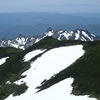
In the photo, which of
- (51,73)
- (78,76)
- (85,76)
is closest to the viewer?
(85,76)

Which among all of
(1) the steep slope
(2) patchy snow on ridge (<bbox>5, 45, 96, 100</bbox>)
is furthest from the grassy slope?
(2) patchy snow on ridge (<bbox>5, 45, 96, 100</bbox>)

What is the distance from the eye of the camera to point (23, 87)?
68.1m

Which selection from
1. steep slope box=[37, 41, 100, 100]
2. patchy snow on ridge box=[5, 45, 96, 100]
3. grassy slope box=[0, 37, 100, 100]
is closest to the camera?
steep slope box=[37, 41, 100, 100]

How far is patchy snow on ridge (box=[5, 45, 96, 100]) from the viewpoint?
5193 cm

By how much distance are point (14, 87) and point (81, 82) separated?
77.8ft

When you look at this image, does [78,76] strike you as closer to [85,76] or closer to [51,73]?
[85,76]

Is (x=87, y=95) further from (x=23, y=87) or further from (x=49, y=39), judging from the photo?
(x=49, y=39)

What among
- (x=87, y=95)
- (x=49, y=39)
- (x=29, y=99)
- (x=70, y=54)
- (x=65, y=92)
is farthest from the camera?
(x=49, y=39)

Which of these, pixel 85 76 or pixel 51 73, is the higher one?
pixel 51 73

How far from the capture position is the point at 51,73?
69750mm

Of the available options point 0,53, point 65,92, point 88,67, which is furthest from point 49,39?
point 65,92

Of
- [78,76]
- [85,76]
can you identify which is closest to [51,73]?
[78,76]

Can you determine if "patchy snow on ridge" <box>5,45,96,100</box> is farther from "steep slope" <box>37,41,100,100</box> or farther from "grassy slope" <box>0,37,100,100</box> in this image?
"grassy slope" <box>0,37,100,100</box>

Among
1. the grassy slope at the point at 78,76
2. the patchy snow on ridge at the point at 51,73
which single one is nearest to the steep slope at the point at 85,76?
the grassy slope at the point at 78,76
